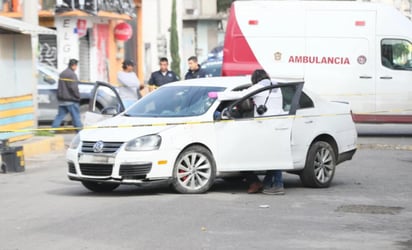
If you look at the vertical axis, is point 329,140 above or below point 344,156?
above

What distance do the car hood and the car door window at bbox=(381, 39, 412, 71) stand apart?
34.0 ft

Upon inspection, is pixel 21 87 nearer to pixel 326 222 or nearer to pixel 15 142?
pixel 15 142

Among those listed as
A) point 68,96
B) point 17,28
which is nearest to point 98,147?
point 17,28

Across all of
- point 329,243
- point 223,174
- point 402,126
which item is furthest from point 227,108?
point 402,126

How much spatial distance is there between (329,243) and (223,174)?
369cm

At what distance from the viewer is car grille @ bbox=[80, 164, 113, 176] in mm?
12289

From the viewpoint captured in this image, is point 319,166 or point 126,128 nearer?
point 126,128

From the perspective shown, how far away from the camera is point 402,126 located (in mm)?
25625

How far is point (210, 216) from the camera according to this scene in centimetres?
1086

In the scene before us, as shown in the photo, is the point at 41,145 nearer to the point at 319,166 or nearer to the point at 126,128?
the point at 126,128

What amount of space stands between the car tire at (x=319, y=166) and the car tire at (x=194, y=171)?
1526mm

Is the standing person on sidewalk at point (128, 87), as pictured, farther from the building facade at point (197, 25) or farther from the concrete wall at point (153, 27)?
the building facade at point (197, 25)

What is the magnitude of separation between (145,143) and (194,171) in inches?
30.3

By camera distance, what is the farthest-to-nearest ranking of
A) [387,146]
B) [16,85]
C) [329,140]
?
[387,146], [16,85], [329,140]
